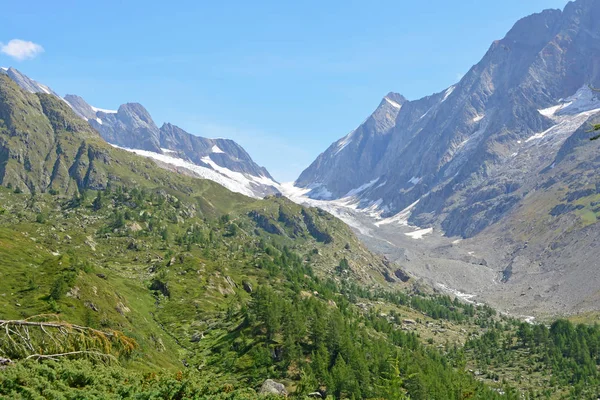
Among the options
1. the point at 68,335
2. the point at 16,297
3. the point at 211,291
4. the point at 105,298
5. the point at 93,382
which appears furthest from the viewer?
the point at 211,291

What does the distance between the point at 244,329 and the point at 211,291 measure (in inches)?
2267

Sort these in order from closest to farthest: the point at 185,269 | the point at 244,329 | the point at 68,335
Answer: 1. the point at 68,335
2. the point at 244,329
3. the point at 185,269

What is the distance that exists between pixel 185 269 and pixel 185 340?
217 ft

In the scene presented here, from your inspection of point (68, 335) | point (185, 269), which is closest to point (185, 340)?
point (185, 269)

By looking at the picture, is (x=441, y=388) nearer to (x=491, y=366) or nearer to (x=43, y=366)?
(x=491, y=366)

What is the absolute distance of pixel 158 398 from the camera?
3062 cm

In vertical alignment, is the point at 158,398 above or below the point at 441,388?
above

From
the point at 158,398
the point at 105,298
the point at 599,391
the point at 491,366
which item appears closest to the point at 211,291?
the point at 105,298

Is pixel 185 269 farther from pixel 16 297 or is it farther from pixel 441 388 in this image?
pixel 441 388

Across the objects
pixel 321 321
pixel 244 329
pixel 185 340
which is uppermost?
pixel 321 321

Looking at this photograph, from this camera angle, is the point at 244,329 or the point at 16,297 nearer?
the point at 16,297

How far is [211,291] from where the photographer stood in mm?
183125

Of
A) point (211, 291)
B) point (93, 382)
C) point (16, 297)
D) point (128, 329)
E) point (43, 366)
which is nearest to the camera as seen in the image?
point (43, 366)

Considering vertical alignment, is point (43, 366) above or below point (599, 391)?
above
